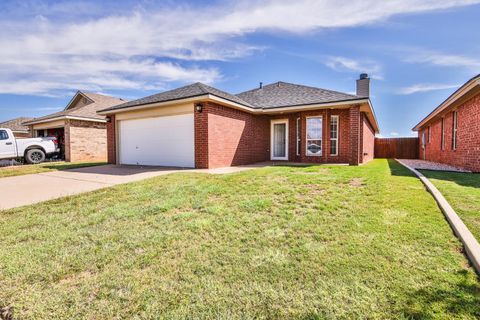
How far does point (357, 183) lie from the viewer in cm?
564

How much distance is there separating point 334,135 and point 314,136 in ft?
3.22

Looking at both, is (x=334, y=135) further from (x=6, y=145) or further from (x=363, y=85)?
(x=6, y=145)

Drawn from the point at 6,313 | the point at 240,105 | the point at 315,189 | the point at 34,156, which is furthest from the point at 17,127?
the point at 315,189

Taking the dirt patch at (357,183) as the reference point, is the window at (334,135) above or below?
above

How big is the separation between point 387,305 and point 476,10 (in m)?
9.52

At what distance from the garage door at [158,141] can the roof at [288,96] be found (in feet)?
13.9

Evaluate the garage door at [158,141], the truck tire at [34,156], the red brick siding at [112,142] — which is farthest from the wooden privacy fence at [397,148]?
the truck tire at [34,156]

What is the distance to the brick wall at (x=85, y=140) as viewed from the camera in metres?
15.4

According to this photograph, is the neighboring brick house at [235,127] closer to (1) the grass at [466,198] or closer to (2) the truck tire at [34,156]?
(2) the truck tire at [34,156]

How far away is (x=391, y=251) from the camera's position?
282 cm

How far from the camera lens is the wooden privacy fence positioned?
21.7 metres

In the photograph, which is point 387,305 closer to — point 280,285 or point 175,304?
point 280,285

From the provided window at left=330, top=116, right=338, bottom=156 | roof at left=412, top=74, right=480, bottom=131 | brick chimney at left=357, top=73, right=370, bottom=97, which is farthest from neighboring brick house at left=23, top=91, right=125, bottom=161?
roof at left=412, top=74, right=480, bottom=131

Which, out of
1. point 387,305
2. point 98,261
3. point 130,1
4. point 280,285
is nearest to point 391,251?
point 387,305
